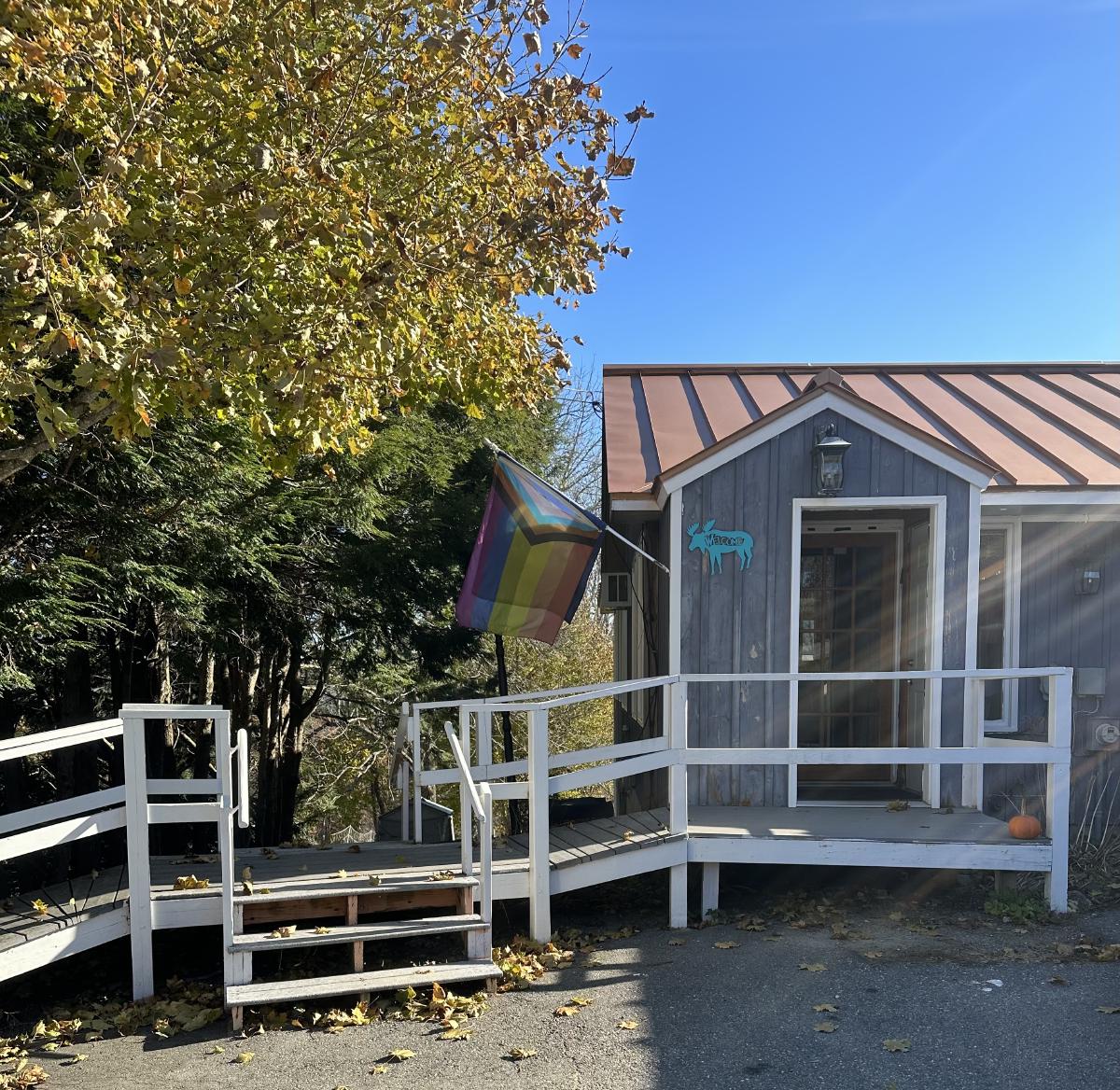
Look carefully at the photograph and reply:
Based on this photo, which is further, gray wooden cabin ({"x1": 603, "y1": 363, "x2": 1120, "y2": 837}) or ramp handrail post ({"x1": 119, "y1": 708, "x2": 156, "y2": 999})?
gray wooden cabin ({"x1": 603, "y1": 363, "x2": 1120, "y2": 837})

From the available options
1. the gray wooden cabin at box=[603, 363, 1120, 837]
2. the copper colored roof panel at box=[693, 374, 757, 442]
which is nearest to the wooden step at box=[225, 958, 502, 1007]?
the gray wooden cabin at box=[603, 363, 1120, 837]

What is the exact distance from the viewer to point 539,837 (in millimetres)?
6051

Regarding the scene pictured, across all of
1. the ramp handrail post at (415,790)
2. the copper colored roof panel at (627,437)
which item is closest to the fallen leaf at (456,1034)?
the ramp handrail post at (415,790)

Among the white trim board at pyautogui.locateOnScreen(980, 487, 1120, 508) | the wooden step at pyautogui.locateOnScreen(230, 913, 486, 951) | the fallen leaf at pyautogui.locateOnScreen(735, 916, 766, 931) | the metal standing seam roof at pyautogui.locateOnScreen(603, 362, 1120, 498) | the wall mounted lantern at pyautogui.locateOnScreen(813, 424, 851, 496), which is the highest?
the metal standing seam roof at pyautogui.locateOnScreen(603, 362, 1120, 498)

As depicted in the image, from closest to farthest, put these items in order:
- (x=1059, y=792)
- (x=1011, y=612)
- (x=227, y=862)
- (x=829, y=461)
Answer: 1. (x=227, y=862)
2. (x=1059, y=792)
3. (x=829, y=461)
4. (x=1011, y=612)

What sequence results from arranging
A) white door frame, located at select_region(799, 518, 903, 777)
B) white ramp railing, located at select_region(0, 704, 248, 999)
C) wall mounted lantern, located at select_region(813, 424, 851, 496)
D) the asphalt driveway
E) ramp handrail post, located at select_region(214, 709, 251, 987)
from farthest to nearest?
white door frame, located at select_region(799, 518, 903, 777)
wall mounted lantern, located at select_region(813, 424, 851, 496)
white ramp railing, located at select_region(0, 704, 248, 999)
ramp handrail post, located at select_region(214, 709, 251, 987)
the asphalt driveway

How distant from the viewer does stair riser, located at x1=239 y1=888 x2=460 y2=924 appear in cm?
551

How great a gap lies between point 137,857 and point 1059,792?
19.1 feet

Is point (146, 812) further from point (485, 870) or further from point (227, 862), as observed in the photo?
point (485, 870)

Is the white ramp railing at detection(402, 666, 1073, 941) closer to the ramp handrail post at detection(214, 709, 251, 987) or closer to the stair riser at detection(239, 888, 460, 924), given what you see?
the stair riser at detection(239, 888, 460, 924)

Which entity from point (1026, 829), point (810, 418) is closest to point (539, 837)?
point (1026, 829)

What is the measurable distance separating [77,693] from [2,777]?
290 centimetres

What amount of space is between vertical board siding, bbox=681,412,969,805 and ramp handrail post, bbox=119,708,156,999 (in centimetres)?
384

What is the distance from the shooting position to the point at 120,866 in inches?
259
